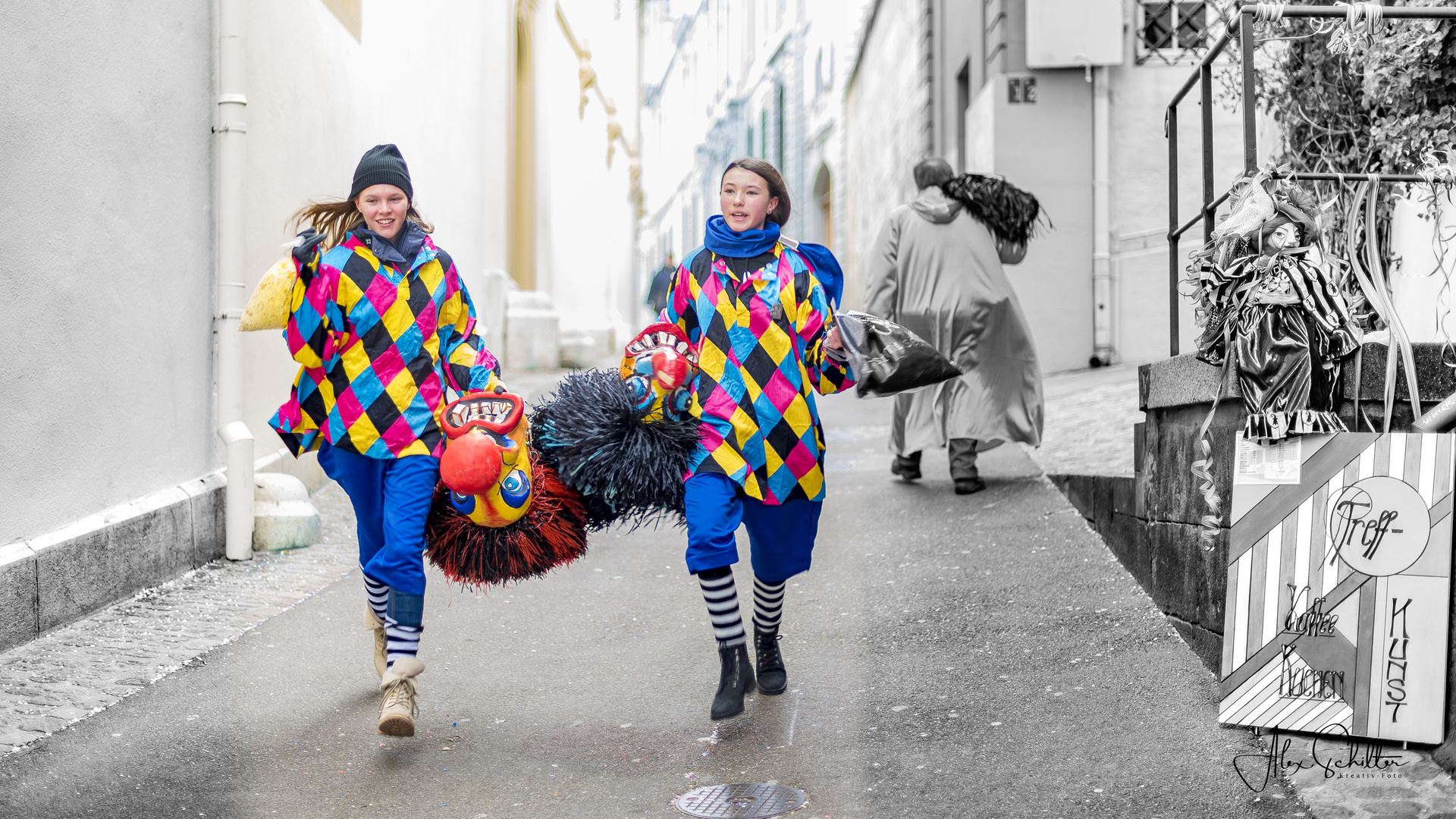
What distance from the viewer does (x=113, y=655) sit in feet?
15.1

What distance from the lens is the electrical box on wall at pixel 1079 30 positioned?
39.4 feet

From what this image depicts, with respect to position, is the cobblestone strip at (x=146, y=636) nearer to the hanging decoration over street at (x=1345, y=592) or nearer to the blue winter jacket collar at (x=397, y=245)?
the blue winter jacket collar at (x=397, y=245)

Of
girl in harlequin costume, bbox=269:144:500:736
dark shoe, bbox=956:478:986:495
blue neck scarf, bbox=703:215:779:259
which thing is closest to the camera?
girl in harlequin costume, bbox=269:144:500:736

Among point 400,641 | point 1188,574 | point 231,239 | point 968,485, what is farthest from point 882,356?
point 231,239

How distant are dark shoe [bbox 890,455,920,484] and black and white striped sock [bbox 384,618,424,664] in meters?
4.17

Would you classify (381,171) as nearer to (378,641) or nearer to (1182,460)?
(378,641)

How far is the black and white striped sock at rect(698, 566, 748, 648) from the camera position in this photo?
3.90m

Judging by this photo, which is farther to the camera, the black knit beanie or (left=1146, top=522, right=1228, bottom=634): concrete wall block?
(left=1146, top=522, right=1228, bottom=634): concrete wall block

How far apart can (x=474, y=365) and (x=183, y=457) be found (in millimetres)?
2779

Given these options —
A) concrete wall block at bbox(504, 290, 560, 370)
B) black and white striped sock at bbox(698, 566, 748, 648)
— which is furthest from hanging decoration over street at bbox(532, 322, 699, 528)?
concrete wall block at bbox(504, 290, 560, 370)

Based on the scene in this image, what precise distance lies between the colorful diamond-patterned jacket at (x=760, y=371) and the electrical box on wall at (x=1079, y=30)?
29.3 feet

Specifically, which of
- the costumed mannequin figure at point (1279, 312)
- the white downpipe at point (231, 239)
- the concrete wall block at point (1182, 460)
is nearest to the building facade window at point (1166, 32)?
the concrete wall block at point (1182, 460)

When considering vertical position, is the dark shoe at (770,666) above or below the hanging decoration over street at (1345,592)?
below

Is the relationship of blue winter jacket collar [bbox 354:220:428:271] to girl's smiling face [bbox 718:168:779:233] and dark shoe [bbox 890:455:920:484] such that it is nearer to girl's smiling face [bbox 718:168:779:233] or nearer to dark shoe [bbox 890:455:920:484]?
girl's smiling face [bbox 718:168:779:233]
